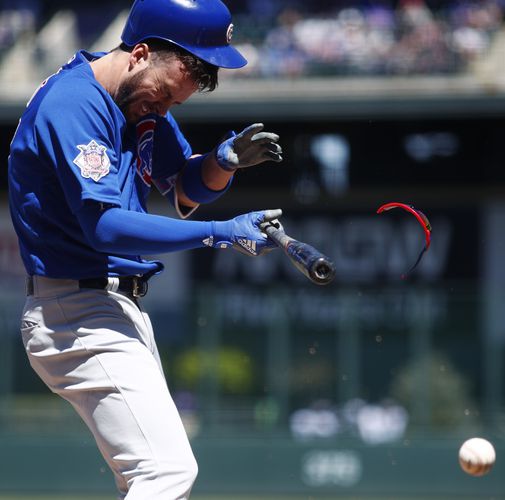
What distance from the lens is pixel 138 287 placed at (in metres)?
3.49

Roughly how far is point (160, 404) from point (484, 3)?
12592 mm

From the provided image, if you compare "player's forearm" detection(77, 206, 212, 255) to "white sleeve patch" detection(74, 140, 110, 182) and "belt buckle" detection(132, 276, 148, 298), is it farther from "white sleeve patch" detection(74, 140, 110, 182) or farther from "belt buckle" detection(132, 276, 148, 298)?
"belt buckle" detection(132, 276, 148, 298)

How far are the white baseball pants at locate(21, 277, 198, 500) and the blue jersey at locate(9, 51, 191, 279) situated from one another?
9 cm

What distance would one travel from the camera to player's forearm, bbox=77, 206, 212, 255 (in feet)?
10.3

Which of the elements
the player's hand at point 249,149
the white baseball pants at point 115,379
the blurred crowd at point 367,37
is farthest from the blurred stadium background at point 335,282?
the white baseball pants at point 115,379

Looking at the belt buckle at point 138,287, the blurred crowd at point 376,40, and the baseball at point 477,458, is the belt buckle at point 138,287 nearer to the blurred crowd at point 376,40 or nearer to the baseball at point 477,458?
the baseball at point 477,458

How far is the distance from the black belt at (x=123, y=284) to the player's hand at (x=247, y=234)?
0.36 m

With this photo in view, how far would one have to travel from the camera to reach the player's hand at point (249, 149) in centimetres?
377

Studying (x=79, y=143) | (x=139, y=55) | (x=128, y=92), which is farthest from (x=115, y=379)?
(x=139, y=55)

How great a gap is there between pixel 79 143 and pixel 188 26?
0.54 metres

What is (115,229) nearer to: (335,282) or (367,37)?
(335,282)

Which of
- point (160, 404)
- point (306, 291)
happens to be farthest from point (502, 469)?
point (160, 404)

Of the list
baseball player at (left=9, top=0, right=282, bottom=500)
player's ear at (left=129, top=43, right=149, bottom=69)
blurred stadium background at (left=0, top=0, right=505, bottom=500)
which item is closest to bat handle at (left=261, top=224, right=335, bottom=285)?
baseball player at (left=9, top=0, right=282, bottom=500)

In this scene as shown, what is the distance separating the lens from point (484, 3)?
14.8 metres
